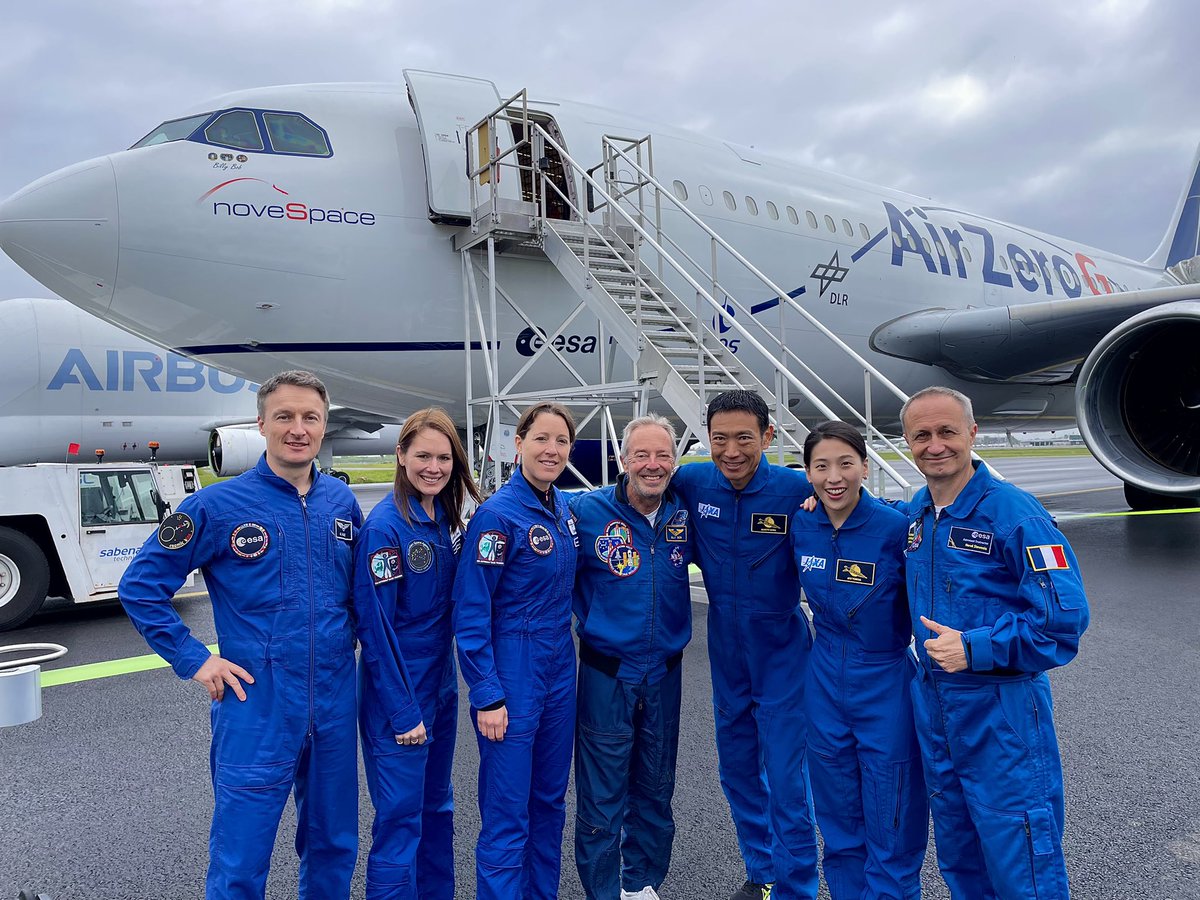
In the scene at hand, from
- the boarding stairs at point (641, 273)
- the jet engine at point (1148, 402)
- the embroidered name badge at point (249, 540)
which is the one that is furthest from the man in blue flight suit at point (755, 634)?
the jet engine at point (1148, 402)

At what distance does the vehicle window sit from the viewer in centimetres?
725

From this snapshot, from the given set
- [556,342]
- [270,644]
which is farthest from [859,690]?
[556,342]

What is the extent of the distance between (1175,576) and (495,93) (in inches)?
325

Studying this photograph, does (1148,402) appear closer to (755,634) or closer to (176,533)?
(755,634)

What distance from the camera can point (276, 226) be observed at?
6660mm

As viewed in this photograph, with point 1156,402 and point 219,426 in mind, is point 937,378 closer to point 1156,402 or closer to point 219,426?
point 1156,402

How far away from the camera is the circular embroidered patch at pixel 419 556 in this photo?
8.57 feet

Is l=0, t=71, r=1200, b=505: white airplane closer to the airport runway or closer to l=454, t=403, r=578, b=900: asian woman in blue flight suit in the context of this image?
the airport runway

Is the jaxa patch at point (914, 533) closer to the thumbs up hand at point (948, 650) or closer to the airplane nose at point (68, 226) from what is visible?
the thumbs up hand at point (948, 650)

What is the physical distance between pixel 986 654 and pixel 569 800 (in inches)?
82.6

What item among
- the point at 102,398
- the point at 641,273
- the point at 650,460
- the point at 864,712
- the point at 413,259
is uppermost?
the point at 413,259

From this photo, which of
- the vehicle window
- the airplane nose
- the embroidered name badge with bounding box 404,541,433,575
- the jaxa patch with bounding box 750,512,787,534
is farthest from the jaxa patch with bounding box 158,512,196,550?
the vehicle window

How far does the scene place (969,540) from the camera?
225 cm

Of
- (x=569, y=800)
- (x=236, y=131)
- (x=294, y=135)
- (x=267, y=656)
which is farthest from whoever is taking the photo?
(x=294, y=135)
